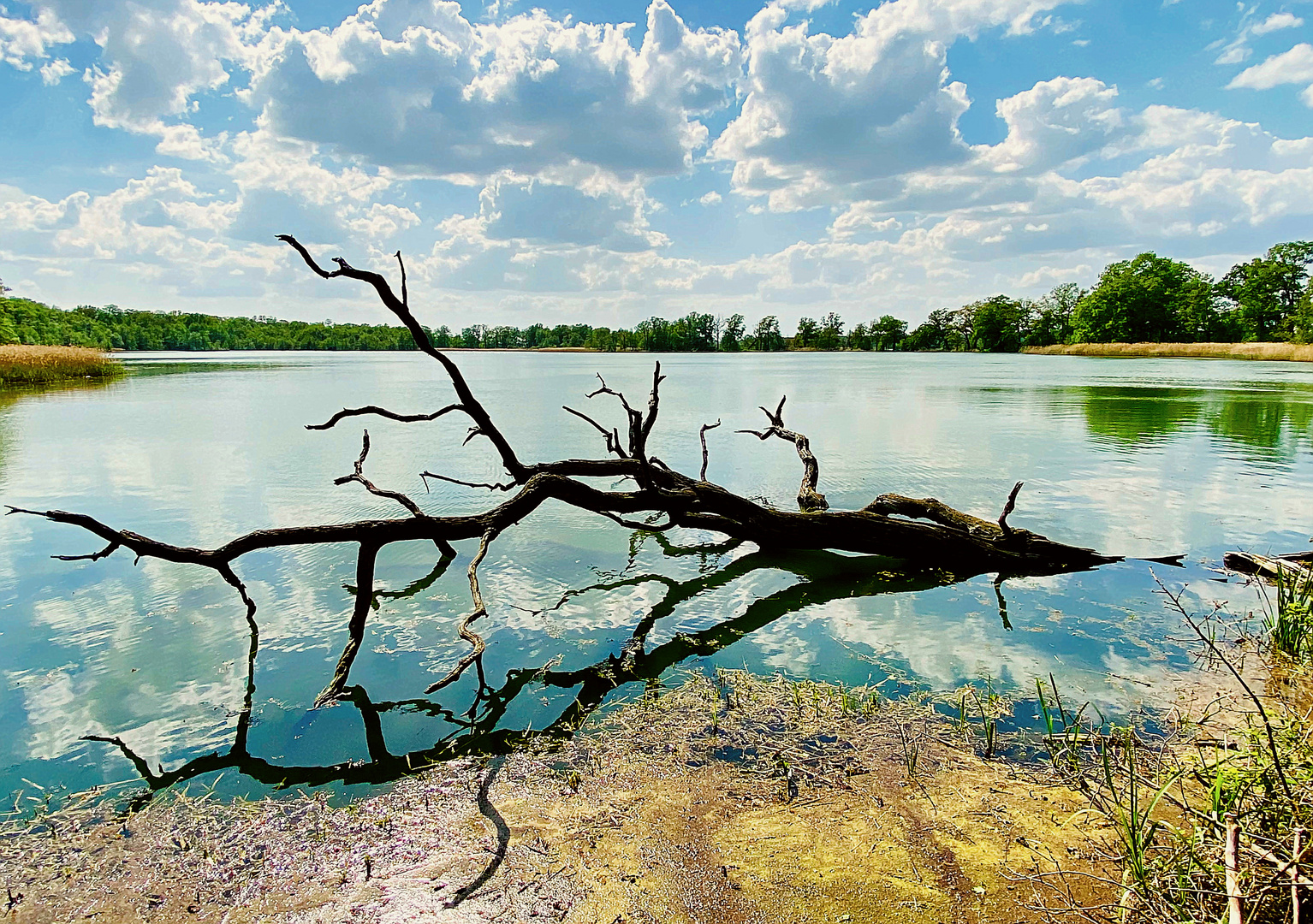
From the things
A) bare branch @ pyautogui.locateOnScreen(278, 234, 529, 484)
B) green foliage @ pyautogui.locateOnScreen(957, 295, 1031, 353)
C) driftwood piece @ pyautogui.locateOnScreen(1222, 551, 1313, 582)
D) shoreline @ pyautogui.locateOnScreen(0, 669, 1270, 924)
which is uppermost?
green foliage @ pyautogui.locateOnScreen(957, 295, 1031, 353)

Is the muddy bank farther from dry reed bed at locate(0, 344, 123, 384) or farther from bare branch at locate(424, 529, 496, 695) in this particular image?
dry reed bed at locate(0, 344, 123, 384)

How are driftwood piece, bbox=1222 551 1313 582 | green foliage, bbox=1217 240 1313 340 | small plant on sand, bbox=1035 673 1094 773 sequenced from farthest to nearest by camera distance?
green foliage, bbox=1217 240 1313 340, driftwood piece, bbox=1222 551 1313 582, small plant on sand, bbox=1035 673 1094 773

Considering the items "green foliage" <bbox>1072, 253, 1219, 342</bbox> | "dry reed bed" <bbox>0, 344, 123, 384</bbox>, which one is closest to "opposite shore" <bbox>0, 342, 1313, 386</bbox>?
"dry reed bed" <bbox>0, 344, 123, 384</bbox>

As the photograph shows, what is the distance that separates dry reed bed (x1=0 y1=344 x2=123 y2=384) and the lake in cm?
1879

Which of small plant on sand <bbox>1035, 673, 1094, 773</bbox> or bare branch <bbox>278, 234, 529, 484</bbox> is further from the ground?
bare branch <bbox>278, 234, 529, 484</bbox>

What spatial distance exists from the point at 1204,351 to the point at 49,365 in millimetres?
78432

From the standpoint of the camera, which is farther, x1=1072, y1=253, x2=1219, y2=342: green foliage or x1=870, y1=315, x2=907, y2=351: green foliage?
x1=870, y1=315, x2=907, y2=351: green foliage

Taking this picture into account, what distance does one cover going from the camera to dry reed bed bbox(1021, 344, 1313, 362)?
4988cm

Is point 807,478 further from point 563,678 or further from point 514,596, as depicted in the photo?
point 563,678

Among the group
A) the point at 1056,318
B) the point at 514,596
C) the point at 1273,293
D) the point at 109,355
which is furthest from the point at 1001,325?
the point at 514,596

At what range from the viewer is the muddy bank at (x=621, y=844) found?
2639 mm

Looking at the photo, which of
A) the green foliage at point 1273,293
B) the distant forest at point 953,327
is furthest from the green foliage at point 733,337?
the green foliage at point 1273,293

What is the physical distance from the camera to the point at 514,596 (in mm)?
6316

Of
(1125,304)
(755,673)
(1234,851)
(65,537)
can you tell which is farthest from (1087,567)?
(1125,304)
